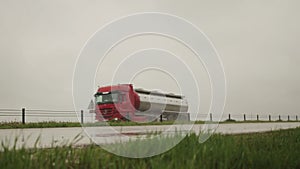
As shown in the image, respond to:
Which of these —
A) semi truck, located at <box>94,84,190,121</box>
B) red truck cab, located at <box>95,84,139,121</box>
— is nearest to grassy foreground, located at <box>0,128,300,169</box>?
semi truck, located at <box>94,84,190,121</box>

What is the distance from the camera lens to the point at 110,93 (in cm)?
2884

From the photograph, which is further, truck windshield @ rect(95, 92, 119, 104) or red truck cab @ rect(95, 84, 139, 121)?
truck windshield @ rect(95, 92, 119, 104)

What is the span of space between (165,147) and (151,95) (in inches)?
1018

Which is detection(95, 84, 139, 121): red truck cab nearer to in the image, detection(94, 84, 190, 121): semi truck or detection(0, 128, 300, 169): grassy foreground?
detection(94, 84, 190, 121): semi truck

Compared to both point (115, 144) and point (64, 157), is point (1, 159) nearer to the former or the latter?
point (64, 157)

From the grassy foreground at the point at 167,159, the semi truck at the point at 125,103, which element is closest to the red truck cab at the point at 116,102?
the semi truck at the point at 125,103

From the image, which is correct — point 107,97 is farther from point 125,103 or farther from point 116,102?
point 125,103

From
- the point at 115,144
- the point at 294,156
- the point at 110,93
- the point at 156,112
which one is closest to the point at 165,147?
the point at 115,144

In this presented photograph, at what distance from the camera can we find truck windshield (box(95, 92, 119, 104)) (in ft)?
93.2

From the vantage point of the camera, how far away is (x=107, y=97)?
2880 cm

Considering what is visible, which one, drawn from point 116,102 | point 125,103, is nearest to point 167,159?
point 116,102

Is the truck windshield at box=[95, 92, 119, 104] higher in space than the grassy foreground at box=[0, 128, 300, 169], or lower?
higher

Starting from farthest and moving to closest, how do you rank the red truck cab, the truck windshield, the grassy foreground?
the truck windshield, the red truck cab, the grassy foreground

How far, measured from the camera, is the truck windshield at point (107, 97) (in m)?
28.4
